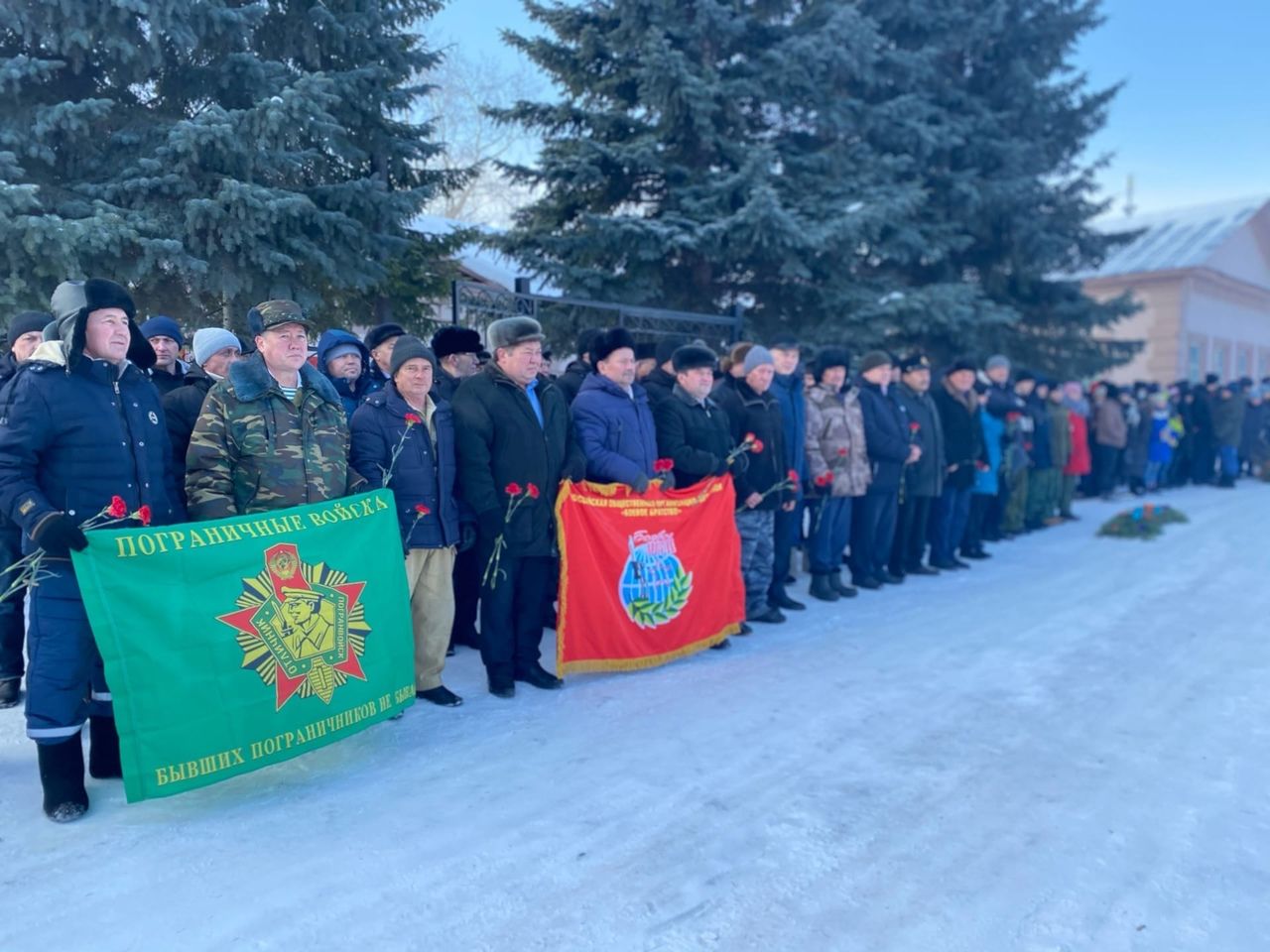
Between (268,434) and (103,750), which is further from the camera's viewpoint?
(268,434)

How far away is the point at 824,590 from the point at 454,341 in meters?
3.81

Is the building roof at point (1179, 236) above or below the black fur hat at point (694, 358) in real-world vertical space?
above

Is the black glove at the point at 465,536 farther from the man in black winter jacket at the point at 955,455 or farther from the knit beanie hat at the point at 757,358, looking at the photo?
the man in black winter jacket at the point at 955,455

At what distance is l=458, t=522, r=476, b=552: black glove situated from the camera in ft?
16.5

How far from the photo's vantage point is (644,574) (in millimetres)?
5652

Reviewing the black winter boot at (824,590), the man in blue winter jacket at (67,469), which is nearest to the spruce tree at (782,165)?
the black winter boot at (824,590)

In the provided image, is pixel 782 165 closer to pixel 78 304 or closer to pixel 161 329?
pixel 161 329

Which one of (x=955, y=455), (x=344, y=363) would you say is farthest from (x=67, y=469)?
(x=955, y=455)

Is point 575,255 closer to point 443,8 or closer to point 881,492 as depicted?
point 443,8

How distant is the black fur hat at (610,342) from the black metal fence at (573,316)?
1654 mm

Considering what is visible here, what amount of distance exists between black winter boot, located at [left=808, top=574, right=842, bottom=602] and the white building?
81.2 feet

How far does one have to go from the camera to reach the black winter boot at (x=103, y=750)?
3883 mm

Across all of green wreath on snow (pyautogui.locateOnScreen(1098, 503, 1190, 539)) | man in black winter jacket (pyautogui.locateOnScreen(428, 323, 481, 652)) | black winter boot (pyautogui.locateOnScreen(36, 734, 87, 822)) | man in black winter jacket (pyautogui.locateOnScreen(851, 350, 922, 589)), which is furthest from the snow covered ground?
green wreath on snow (pyautogui.locateOnScreen(1098, 503, 1190, 539))

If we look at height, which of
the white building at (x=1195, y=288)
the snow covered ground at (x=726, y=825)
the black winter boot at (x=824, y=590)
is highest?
the white building at (x=1195, y=288)
